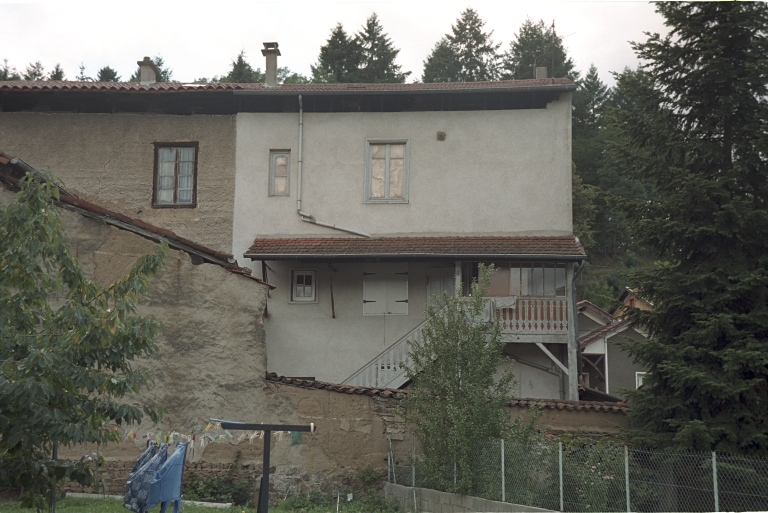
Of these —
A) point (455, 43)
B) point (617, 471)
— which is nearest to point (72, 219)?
point (617, 471)

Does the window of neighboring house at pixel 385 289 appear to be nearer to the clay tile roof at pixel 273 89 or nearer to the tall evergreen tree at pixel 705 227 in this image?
the clay tile roof at pixel 273 89

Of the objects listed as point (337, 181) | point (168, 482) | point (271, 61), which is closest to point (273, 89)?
point (271, 61)

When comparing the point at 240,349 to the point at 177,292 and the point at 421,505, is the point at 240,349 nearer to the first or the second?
the point at 177,292

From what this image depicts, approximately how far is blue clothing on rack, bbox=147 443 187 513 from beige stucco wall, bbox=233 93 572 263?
1127cm

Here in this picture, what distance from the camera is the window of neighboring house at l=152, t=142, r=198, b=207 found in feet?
72.8

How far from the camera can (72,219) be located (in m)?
15.9

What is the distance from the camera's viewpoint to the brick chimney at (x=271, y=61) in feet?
76.3

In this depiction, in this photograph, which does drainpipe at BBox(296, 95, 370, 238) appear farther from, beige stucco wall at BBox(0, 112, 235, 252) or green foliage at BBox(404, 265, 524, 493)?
green foliage at BBox(404, 265, 524, 493)

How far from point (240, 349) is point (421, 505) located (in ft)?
15.5

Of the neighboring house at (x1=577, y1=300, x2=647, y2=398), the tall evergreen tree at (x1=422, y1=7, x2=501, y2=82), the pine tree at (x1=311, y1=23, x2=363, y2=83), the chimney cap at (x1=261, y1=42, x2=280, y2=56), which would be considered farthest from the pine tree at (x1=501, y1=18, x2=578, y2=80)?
the chimney cap at (x1=261, y1=42, x2=280, y2=56)

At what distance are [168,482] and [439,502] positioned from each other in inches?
208

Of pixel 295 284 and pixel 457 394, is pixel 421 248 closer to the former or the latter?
pixel 295 284

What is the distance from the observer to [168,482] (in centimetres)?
1077

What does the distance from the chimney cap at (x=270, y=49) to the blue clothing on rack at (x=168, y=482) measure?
15.3 m
